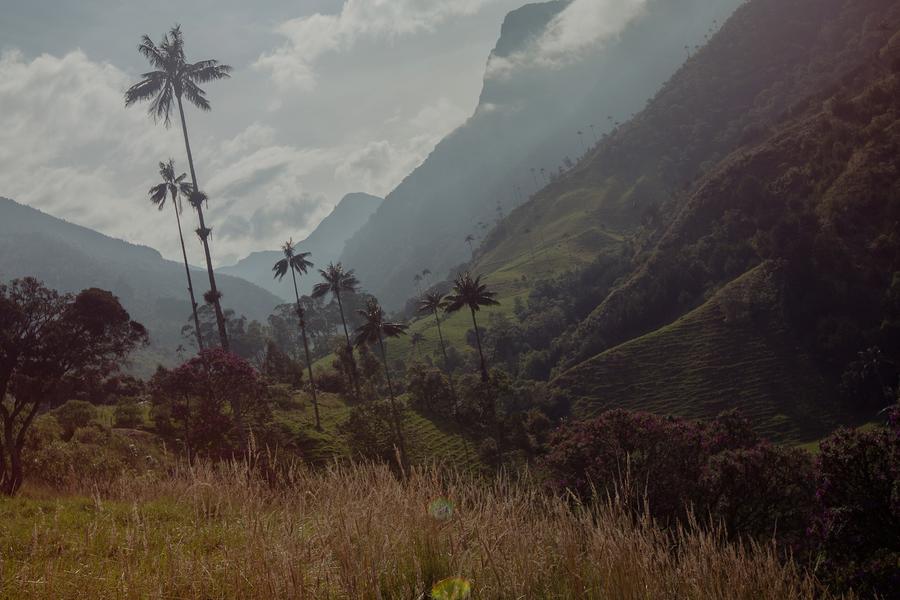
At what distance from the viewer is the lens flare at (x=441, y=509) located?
15.9 feet

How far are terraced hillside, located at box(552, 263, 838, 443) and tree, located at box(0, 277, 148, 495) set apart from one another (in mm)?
68275

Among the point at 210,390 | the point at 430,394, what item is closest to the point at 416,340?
the point at 430,394

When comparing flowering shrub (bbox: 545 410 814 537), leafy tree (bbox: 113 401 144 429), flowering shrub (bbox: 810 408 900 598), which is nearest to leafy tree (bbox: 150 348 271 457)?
leafy tree (bbox: 113 401 144 429)

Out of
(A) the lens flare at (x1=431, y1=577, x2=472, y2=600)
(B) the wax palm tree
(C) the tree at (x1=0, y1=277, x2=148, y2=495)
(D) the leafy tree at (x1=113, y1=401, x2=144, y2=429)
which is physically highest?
(B) the wax palm tree

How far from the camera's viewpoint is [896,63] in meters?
95.9

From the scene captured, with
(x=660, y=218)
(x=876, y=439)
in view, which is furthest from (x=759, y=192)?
(x=876, y=439)

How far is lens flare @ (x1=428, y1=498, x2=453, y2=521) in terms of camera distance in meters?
4.86

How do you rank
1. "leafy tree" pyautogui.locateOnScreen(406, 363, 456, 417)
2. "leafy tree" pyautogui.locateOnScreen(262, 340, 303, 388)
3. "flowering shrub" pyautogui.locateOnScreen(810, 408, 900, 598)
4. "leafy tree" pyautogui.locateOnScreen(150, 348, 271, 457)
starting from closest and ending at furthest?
"flowering shrub" pyautogui.locateOnScreen(810, 408, 900, 598), "leafy tree" pyautogui.locateOnScreen(150, 348, 271, 457), "leafy tree" pyautogui.locateOnScreen(406, 363, 456, 417), "leafy tree" pyautogui.locateOnScreen(262, 340, 303, 388)

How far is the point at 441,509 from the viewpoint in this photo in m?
5.06

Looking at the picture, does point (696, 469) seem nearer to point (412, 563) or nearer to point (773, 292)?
point (412, 563)

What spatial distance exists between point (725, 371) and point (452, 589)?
83091 millimetres

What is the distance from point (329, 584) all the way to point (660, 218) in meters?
155

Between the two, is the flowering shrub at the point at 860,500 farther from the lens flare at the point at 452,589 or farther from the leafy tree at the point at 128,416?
the leafy tree at the point at 128,416

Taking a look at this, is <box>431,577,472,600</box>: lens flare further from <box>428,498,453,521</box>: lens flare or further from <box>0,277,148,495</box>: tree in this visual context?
<box>0,277,148,495</box>: tree
